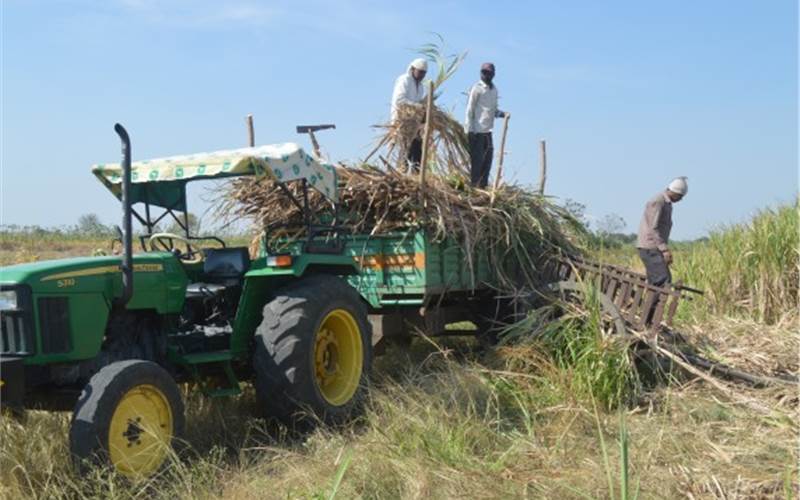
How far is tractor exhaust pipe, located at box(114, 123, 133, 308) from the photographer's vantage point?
168 inches

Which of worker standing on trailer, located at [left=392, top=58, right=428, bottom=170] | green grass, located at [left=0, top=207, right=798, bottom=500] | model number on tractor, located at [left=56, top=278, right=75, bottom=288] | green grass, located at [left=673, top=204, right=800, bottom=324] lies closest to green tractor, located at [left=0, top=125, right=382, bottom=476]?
model number on tractor, located at [left=56, top=278, right=75, bottom=288]

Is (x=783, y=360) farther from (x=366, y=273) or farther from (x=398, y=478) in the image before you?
(x=398, y=478)

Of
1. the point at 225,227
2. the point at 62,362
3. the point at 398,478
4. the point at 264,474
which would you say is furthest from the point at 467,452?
the point at 225,227

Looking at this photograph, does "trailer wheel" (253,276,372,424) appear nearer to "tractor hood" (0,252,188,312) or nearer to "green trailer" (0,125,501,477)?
"green trailer" (0,125,501,477)

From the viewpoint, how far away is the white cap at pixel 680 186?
305 inches

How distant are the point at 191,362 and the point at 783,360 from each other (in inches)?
189

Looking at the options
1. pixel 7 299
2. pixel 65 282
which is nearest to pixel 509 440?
pixel 65 282

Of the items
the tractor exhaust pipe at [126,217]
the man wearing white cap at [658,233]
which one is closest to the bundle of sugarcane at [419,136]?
the man wearing white cap at [658,233]

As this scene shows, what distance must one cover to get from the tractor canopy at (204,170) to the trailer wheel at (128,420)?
1518mm

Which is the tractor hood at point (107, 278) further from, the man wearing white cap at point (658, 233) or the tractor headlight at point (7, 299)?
the man wearing white cap at point (658, 233)

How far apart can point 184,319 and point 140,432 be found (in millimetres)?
1324

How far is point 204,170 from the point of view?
519cm

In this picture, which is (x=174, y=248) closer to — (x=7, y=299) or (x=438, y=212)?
(x=7, y=299)

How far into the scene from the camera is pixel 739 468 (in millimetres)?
3770
